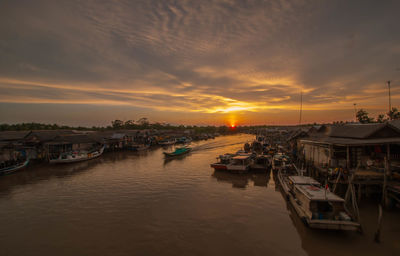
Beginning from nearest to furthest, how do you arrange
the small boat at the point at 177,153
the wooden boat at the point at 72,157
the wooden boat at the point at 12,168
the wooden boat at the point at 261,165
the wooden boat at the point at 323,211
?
1. the wooden boat at the point at 323,211
2. the wooden boat at the point at 261,165
3. the wooden boat at the point at 12,168
4. the wooden boat at the point at 72,157
5. the small boat at the point at 177,153

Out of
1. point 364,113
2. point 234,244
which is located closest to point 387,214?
point 234,244

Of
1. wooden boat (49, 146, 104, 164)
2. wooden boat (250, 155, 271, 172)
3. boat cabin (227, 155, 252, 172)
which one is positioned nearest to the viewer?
boat cabin (227, 155, 252, 172)

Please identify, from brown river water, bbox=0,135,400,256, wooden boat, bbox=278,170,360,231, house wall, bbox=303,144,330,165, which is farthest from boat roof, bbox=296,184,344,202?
house wall, bbox=303,144,330,165

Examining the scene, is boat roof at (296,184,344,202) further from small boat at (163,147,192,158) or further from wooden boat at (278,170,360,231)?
small boat at (163,147,192,158)

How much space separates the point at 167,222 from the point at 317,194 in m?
9.76

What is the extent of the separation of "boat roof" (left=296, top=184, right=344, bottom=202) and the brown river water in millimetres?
1943

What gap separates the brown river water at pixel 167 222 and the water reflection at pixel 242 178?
34cm

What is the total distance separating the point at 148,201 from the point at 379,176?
18.1 m

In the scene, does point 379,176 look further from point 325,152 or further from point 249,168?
point 249,168

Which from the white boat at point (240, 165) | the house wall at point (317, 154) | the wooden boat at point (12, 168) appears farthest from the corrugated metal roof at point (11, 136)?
the house wall at point (317, 154)

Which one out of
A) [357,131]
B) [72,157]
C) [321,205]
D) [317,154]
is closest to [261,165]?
[317,154]

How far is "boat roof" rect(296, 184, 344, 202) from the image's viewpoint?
10859 mm

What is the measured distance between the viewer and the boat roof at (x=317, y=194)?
1086 centimetres

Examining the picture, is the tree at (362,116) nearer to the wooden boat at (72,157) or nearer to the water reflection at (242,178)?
the water reflection at (242,178)
